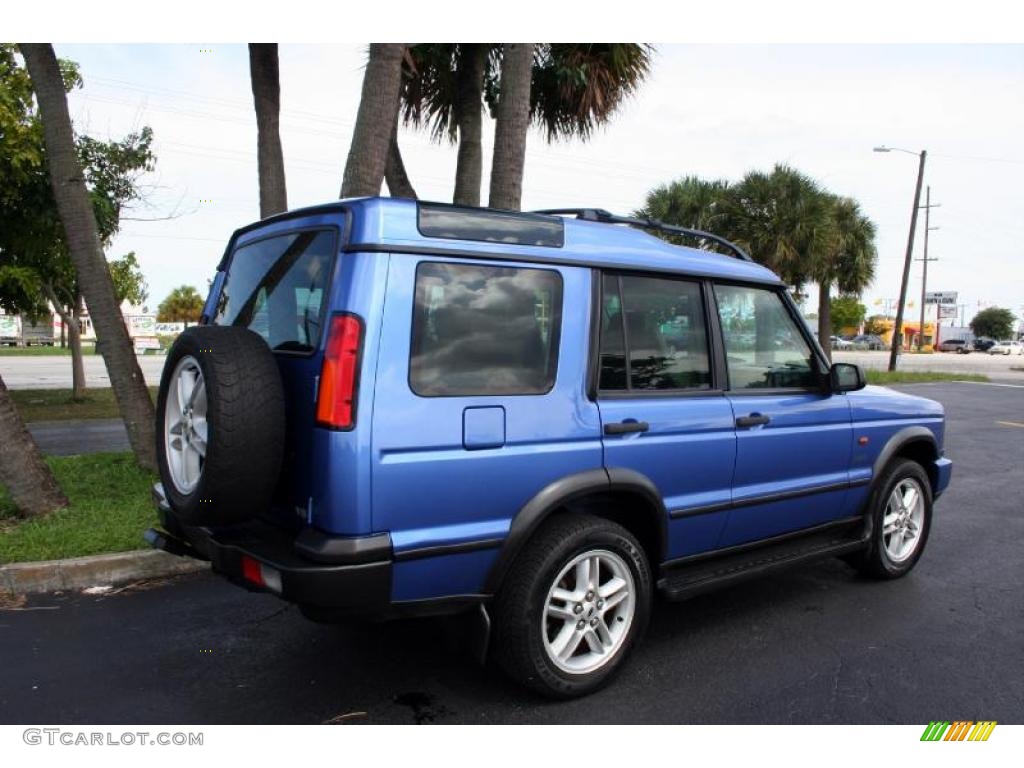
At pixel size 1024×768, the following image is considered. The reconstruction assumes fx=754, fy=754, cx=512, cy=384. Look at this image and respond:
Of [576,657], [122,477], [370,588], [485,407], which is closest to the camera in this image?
[370,588]

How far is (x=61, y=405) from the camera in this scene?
1509cm

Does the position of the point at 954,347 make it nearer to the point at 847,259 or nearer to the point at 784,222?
the point at 847,259

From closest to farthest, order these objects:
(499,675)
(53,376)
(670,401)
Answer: (499,675)
(670,401)
(53,376)

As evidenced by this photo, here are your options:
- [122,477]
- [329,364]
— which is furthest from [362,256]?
[122,477]

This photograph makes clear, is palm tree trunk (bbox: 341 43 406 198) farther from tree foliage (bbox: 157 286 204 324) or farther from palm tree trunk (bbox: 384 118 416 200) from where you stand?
tree foliage (bbox: 157 286 204 324)

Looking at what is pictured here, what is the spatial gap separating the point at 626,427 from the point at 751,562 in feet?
3.89

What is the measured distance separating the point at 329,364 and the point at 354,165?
3.80 meters

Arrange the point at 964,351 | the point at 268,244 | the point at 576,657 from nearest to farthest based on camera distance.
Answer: the point at 576,657 < the point at 268,244 < the point at 964,351

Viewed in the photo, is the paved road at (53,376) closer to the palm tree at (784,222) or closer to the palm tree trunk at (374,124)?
the palm tree trunk at (374,124)

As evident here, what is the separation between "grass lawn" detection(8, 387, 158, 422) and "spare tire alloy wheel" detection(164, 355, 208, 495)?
32.7 feet

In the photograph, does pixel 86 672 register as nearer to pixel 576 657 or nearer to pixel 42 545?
pixel 42 545

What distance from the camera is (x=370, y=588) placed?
2.55 metres

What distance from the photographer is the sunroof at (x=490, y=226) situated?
2.77 m
